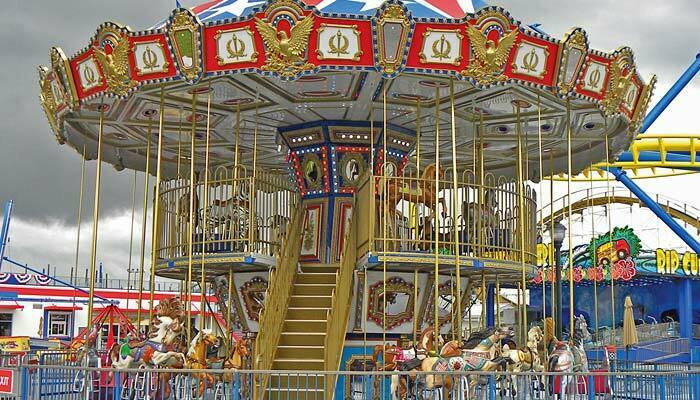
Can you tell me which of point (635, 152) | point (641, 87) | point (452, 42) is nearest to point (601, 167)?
point (635, 152)

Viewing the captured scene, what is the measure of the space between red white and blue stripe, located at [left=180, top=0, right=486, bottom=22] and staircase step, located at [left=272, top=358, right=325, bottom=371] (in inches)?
190

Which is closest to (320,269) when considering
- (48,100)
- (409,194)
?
(409,194)

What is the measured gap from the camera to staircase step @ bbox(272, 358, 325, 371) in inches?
488

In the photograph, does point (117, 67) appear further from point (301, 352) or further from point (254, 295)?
point (301, 352)

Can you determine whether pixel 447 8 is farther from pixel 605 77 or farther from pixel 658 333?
pixel 658 333

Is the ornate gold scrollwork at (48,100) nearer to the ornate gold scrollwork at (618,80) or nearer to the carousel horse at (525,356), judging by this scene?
the carousel horse at (525,356)

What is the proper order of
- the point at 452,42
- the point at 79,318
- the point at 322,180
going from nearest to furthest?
1. the point at 452,42
2. the point at 322,180
3. the point at 79,318

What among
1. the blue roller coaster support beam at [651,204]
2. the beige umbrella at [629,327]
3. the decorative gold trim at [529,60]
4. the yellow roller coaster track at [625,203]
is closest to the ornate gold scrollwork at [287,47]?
the decorative gold trim at [529,60]

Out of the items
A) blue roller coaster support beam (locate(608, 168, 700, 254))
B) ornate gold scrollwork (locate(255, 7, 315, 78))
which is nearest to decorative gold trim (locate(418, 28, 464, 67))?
ornate gold scrollwork (locate(255, 7, 315, 78))

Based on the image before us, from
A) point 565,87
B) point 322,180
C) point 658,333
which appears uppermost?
point 565,87

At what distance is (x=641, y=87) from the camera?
44.5 ft

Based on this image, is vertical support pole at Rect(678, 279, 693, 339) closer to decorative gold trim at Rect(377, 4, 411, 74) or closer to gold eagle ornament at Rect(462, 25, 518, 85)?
gold eagle ornament at Rect(462, 25, 518, 85)

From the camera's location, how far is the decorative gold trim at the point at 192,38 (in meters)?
10.9

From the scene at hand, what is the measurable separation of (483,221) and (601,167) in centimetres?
1634
